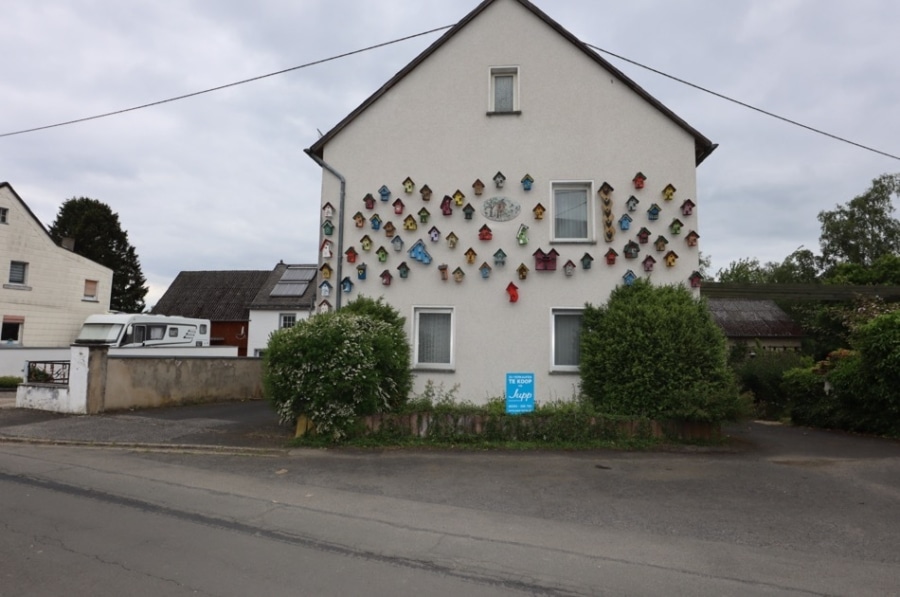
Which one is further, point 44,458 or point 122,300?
point 122,300

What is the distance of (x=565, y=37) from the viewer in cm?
1214

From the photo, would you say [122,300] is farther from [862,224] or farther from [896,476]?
[862,224]

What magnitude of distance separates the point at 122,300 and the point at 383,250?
42715 millimetres

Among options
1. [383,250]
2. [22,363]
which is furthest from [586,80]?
[22,363]

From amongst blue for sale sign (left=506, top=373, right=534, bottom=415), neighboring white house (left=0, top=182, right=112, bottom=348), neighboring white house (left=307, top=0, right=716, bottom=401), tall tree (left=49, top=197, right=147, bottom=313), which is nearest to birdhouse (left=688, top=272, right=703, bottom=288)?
neighboring white house (left=307, top=0, right=716, bottom=401)

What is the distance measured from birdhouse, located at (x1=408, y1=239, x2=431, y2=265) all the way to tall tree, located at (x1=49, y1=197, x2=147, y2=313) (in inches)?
1645

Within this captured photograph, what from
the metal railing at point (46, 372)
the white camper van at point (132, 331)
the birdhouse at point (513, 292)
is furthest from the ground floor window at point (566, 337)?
the white camper van at point (132, 331)

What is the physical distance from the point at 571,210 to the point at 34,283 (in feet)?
91.7

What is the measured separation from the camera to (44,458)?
9242 millimetres

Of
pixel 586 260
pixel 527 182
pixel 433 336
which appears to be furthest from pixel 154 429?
pixel 586 260

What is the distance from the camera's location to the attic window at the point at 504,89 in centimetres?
1225

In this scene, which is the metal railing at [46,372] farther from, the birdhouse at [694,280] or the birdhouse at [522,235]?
the birdhouse at [694,280]

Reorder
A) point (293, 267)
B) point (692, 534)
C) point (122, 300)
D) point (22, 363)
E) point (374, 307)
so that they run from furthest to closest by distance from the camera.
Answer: point (122, 300) → point (293, 267) → point (22, 363) → point (374, 307) → point (692, 534)

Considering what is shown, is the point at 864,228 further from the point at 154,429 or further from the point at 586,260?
the point at 154,429
